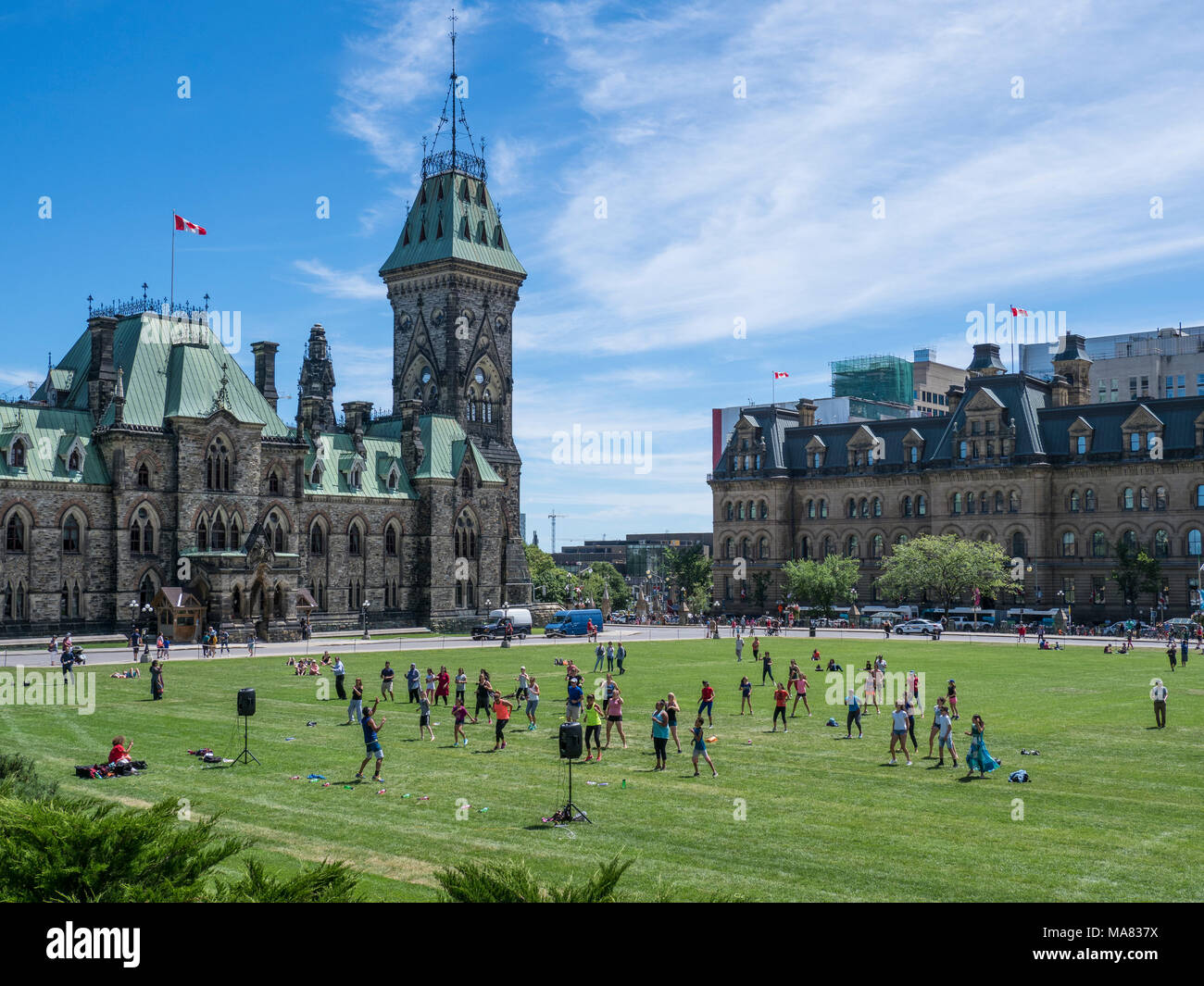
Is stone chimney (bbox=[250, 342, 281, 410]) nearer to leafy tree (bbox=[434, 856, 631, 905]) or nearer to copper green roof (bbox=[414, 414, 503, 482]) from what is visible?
copper green roof (bbox=[414, 414, 503, 482])

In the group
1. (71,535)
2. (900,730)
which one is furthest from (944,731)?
(71,535)

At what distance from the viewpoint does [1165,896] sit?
1606 cm

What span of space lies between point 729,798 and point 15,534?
60.2 meters

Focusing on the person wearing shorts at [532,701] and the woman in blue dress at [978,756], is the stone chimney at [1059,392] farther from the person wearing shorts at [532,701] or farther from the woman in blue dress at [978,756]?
the woman in blue dress at [978,756]

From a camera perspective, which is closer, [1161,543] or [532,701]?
[532,701]

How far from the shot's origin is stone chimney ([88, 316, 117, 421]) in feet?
246

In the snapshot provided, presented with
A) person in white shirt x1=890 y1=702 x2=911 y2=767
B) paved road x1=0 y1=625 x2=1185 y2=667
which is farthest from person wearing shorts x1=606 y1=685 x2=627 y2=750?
paved road x1=0 y1=625 x2=1185 y2=667

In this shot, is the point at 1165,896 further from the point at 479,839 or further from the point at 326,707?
the point at 326,707

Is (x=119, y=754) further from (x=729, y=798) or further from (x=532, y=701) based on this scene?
(x=729, y=798)

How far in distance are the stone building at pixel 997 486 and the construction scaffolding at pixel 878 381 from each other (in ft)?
180

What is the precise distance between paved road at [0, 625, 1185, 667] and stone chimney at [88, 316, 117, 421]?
18.1 metres

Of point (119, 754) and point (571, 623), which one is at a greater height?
point (119, 754)

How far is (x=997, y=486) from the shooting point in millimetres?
109500
